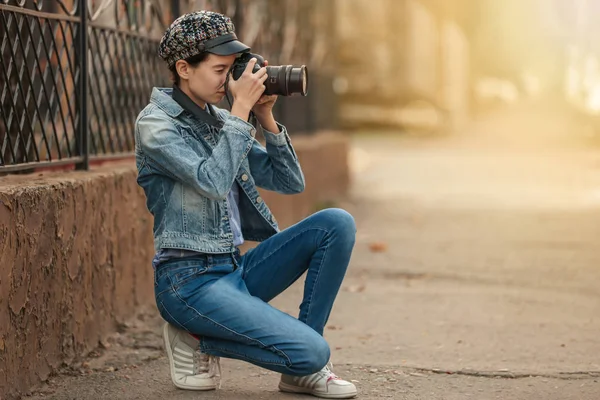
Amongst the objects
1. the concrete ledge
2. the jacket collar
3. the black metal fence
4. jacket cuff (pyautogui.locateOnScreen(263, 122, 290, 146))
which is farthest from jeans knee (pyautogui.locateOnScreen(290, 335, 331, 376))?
the black metal fence

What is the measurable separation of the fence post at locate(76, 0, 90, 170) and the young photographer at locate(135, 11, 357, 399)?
123 centimetres

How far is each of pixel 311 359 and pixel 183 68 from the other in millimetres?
1066

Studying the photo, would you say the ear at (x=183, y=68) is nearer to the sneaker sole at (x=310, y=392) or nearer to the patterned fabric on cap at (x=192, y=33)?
the patterned fabric on cap at (x=192, y=33)

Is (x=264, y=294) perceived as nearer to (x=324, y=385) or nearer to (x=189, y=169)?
(x=324, y=385)

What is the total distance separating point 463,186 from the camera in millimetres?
12273

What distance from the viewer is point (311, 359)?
131 inches

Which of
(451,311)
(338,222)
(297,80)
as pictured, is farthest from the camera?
(451,311)

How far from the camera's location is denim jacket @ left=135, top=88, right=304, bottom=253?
3250mm

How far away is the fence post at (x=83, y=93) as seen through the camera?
458cm

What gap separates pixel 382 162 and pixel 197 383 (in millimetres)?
13152

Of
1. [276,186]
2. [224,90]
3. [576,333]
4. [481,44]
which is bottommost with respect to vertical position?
[576,333]

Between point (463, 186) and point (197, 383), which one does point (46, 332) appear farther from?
point (463, 186)

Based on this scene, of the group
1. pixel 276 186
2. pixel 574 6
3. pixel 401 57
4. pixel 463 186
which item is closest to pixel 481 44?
pixel 574 6

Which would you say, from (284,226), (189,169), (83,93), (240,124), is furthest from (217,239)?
(284,226)
